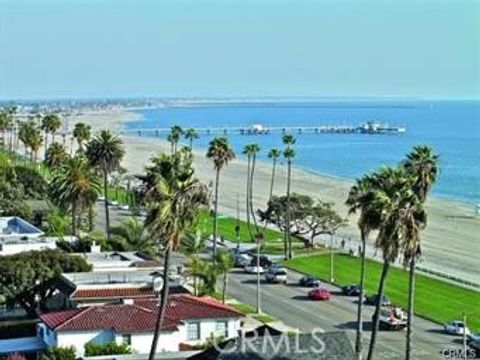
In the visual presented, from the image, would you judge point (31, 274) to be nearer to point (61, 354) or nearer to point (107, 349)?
point (61, 354)

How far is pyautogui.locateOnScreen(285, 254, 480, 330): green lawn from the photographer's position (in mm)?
62719

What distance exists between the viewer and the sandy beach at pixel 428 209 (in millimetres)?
89913

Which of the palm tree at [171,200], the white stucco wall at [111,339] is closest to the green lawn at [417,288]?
the white stucco wall at [111,339]

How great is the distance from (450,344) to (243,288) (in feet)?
67.5

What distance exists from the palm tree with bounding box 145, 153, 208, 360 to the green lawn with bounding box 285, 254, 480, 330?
87.6ft

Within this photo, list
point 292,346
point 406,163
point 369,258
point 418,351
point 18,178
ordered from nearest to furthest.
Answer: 1. point 292,346
2. point 406,163
3. point 418,351
4. point 369,258
5. point 18,178

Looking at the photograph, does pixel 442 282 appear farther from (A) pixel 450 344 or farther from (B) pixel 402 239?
(B) pixel 402 239

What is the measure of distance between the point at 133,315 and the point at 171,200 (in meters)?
10.0

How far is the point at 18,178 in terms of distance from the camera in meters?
107

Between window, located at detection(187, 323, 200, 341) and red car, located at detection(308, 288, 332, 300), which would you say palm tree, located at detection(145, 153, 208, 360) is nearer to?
window, located at detection(187, 323, 200, 341)

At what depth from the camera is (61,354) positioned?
42.9m

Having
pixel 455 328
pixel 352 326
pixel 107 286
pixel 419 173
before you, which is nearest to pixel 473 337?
pixel 455 328

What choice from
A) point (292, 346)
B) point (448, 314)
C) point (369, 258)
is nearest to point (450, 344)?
point (448, 314)

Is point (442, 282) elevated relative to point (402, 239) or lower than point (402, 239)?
lower
